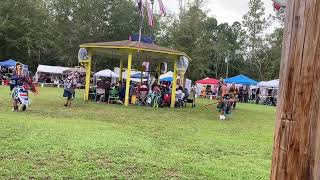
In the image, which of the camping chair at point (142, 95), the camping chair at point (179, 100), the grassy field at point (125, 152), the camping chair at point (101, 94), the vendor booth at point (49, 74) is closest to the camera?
the grassy field at point (125, 152)

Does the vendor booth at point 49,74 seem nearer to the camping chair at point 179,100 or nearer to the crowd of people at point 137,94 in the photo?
the crowd of people at point 137,94

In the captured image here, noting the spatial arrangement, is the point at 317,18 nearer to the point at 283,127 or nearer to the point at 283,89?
the point at 283,89

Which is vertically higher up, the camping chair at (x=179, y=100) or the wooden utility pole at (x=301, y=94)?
the wooden utility pole at (x=301, y=94)

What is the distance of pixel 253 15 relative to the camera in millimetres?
57781

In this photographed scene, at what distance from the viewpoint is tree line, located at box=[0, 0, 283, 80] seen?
48.0 meters

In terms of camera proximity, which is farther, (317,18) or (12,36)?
(12,36)

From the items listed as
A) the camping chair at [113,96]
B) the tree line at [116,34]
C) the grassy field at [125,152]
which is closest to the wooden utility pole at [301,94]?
the grassy field at [125,152]

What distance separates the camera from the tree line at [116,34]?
4797cm

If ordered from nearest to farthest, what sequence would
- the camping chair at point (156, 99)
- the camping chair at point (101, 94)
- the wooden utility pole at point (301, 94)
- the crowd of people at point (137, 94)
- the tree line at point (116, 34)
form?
the wooden utility pole at point (301, 94), the camping chair at point (156, 99), the crowd of people at point (137, 94), the camping chair at point (101, 94), the tree line at point (116, 34)

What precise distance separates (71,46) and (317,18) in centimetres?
4927

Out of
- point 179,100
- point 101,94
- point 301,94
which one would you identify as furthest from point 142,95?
point 301,94

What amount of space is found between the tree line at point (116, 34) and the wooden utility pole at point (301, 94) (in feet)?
149

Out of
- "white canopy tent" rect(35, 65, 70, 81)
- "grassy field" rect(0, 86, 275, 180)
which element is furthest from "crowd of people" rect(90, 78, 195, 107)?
"white canopy tent" rect(35, 65, 70, 81)

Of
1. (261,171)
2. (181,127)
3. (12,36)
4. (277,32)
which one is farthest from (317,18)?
(277,32)
